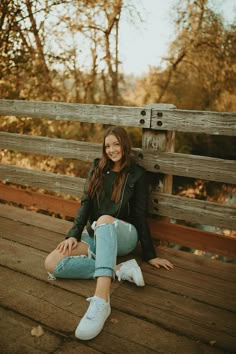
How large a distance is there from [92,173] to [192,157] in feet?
2.95

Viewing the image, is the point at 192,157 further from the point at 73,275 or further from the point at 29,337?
the point at 29,337

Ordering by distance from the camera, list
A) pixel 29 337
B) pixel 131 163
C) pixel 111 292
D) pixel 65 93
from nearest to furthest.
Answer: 1. pixel 29 337
2. pixel 111 292
3. pixel 131 163
4. pixel 65 93

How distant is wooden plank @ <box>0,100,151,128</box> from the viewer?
293 centimetres

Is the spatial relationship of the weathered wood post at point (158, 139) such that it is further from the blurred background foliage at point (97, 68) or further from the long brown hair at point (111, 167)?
the blurred background foliage at point (97, 68)

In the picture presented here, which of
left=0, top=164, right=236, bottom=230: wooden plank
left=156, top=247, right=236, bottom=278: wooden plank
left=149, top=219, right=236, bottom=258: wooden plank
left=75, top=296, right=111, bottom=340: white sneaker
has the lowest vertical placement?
left=75, top=296, right=111, bottom=340: white sneaker

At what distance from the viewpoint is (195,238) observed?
301cm

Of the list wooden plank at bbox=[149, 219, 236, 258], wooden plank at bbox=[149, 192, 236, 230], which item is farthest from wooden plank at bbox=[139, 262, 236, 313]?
wooden plank at bbox=[149, 192, 236, 230]

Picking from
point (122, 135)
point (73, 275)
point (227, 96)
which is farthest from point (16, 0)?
point (227, 96)

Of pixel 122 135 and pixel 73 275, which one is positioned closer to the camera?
pixel 73 275

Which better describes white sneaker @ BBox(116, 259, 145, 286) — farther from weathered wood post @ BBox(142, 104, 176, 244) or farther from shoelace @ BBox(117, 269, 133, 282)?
weathered wood post @ BBox(142, 104, 176, 244)

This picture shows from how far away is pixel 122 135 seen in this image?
9.05 ft

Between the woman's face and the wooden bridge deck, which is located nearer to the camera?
the wooden bridge deck

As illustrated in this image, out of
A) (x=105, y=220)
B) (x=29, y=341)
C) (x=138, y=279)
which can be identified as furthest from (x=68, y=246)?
(x=29, y=341)

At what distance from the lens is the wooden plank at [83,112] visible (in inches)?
115
